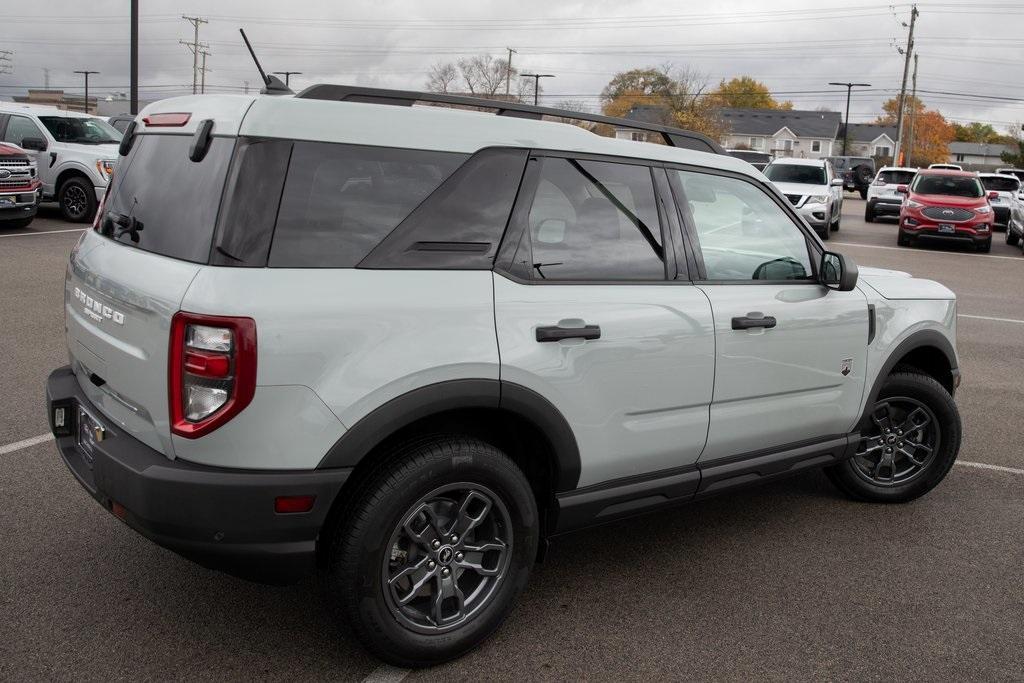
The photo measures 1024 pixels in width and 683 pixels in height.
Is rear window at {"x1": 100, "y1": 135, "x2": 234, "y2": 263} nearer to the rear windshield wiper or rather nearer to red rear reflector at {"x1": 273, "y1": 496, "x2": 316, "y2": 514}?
the rear windshield wiper

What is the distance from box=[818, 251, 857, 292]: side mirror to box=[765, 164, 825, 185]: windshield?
1865 centimetres

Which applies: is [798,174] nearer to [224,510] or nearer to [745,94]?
[224,510]

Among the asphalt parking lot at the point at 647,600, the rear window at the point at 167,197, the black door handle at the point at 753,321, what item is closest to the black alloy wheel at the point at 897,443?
the asphalt parking lot at the point at 647,600

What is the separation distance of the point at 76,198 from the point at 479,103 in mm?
15704

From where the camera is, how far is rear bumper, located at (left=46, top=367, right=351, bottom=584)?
2684 millimetres

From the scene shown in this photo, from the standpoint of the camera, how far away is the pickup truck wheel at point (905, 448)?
473 cm

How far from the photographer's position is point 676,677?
310cm

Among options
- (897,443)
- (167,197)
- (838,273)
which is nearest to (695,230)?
(838,273)

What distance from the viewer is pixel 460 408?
3033mm

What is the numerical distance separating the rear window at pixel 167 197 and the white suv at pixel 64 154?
1436 centimetres

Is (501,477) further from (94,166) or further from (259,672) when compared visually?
(94,166)

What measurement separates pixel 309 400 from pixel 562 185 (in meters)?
1.26

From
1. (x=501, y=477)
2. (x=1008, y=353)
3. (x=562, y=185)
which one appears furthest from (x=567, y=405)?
(x=1008, y=353)

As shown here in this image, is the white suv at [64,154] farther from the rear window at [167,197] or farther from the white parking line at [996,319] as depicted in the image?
the rear window at [167,197]
